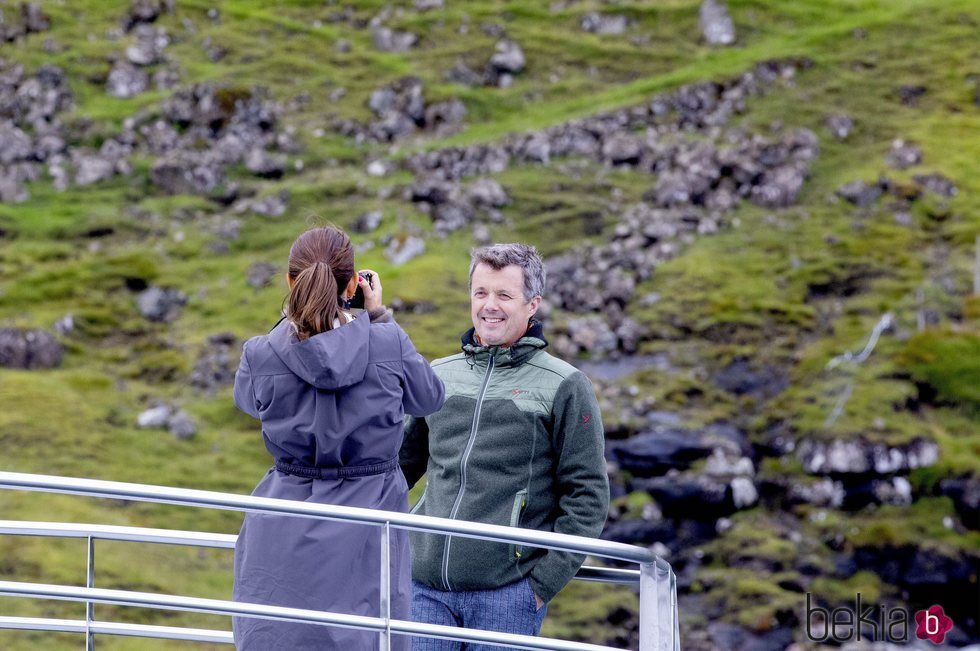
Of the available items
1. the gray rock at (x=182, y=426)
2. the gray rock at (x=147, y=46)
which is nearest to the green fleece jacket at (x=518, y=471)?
the gray rock at (x=182, y=426)

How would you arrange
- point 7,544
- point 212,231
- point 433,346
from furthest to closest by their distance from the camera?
point 212,231 → point 433,346 → point 7,544

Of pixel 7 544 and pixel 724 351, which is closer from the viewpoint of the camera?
pixel 7 544

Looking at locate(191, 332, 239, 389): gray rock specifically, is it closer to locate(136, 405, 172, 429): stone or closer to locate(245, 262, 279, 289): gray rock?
locate(136, 405, 172, 429): stone

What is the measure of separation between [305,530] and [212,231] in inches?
1463

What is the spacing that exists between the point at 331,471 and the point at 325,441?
0.17m

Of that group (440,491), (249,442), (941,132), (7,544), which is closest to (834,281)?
(941,132)

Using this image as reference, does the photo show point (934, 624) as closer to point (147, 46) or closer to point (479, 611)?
point (479, 611)

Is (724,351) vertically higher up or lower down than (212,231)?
lower down

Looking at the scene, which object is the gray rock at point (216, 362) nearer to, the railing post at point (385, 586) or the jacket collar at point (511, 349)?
the jacket collar at point (511, 349)

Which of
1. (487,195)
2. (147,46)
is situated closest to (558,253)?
(487,195)

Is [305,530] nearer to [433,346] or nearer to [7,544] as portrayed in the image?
[7,544]

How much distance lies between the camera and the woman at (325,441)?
16.5 ft

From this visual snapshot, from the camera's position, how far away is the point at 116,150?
44938 mm

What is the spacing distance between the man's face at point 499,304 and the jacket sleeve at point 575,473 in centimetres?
42
